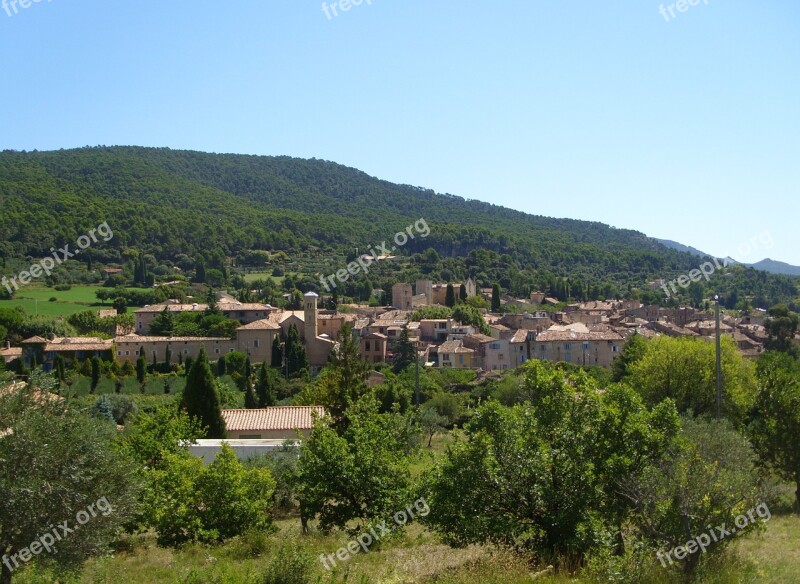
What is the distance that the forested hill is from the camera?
113 meters

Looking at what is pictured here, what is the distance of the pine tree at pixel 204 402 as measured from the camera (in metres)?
28.4

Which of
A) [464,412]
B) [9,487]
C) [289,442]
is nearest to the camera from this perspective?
[9,487]

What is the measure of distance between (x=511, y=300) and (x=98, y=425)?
→ 319 feet

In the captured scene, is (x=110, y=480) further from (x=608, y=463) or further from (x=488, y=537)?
(x=608, y=463)

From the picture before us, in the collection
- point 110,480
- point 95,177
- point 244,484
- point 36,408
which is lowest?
point 244,484

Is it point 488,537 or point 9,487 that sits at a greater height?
point 9,487

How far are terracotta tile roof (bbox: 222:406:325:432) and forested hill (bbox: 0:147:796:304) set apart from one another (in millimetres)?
76926

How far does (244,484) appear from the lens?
15.8m

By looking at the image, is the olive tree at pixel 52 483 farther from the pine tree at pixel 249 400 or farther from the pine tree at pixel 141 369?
the pine tree at pixel 141 369

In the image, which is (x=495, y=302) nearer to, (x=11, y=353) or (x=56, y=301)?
(x=56, y=301)

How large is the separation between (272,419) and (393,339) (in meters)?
41.7

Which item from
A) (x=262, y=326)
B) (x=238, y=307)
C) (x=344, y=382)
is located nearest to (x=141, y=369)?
(x=262, y=326)

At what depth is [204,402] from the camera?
2891cm

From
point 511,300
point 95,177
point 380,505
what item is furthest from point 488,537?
point 95,177
